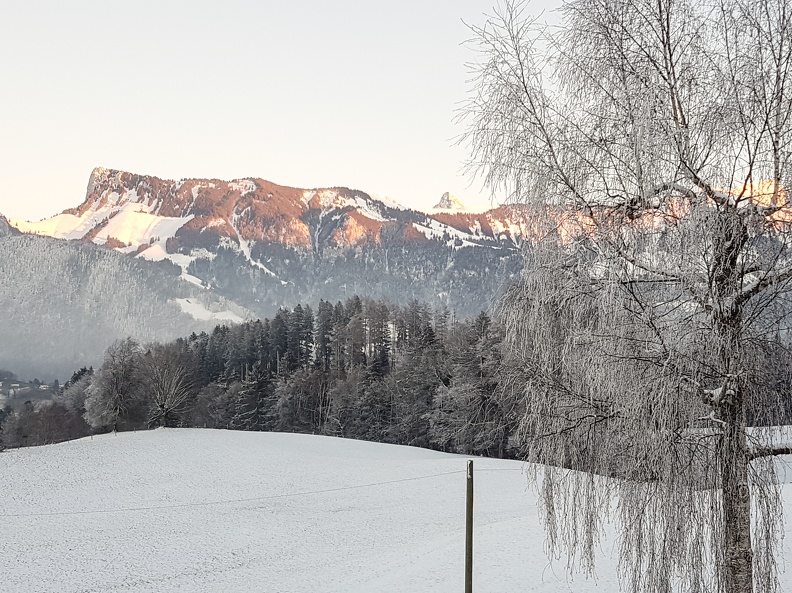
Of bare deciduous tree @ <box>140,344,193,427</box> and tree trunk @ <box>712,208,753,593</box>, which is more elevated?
tree trunk @ <box>712,208,753,593</box>

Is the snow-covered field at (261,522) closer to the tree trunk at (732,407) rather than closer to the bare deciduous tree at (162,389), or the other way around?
the tree trunk at (732,407)

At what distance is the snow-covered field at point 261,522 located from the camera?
14203 millimetres

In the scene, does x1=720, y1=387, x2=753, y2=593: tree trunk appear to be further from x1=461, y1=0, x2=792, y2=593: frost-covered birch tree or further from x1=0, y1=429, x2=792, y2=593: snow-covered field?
x1=0, y1=429, x2=792, y2=593: snow-covered field

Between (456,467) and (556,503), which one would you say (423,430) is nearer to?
(456,467)

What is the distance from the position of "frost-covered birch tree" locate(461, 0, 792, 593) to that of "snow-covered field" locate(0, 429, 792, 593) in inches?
225

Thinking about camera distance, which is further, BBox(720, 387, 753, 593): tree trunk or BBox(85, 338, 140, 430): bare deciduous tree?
BBox(85, 338, 140, 430): bare deciduous tree

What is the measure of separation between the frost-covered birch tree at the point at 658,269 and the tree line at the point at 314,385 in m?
25.4

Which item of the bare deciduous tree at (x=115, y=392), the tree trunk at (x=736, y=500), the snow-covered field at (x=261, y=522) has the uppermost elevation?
the tree trunk at (x=736, y=500)

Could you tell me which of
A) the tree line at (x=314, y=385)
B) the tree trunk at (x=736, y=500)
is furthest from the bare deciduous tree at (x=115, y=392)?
the tree trunk at (x=736, y=500)

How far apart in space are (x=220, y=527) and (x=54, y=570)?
5725 millimetres

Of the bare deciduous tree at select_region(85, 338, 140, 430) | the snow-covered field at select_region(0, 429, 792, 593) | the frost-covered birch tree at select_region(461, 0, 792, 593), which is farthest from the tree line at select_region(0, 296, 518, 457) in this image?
the frost-covered birch tree at select_region(461, 0, 792, 593)

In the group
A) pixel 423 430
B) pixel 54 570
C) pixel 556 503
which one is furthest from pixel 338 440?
pixel 556 503

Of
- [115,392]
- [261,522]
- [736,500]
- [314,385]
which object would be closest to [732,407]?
[736,500]

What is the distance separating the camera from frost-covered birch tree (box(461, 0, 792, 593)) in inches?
194
